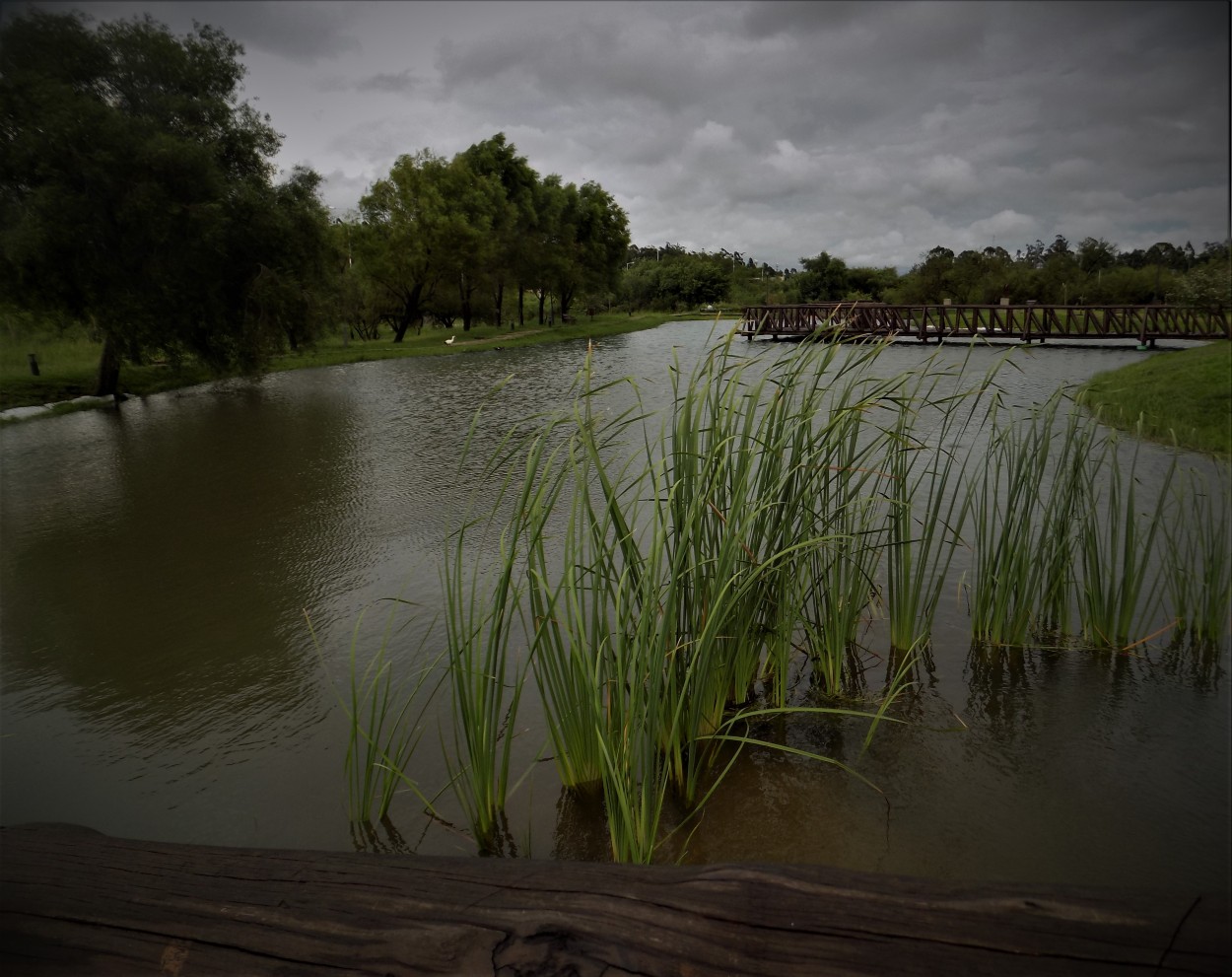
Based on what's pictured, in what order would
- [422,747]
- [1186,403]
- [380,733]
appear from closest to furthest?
[380,733] < [422,747] < [1186,403]

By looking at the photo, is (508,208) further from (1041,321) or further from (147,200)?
(147,200)

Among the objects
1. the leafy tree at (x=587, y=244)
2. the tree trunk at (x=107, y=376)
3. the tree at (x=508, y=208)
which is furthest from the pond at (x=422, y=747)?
the leafy tree at (x=587, y=244)

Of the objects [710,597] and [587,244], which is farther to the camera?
[587,244]

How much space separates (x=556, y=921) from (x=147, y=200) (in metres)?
10.1

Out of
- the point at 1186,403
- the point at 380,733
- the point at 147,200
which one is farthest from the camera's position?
the point at 147,200

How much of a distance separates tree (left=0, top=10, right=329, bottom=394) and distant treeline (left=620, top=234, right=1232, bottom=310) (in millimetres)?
9015

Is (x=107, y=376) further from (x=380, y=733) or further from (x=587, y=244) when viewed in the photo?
(x=587, y=244)

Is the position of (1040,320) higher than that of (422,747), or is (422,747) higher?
(1040,320)

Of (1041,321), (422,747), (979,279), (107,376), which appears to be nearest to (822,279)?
(979,279)

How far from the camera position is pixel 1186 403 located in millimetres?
3852

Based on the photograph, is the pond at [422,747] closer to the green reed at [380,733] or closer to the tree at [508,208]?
the green reed at [380,733]

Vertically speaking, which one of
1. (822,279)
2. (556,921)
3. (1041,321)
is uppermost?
(822,279)

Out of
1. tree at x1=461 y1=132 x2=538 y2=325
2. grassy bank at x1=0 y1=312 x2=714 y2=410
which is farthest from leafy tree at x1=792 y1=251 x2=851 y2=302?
grassy bank at x1=0 y1=312 x2=714 y2=410

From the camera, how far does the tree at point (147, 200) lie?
7.85 m
